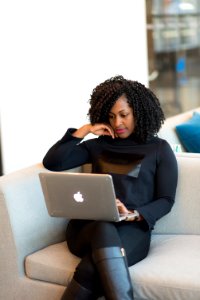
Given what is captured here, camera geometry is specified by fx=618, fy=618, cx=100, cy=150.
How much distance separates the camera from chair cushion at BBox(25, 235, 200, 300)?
7.41ft

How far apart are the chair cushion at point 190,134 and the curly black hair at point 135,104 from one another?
0.92 metres

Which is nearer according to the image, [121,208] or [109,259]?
[109,259]

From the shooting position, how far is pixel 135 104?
2.70 meters

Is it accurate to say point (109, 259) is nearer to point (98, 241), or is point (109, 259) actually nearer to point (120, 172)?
point (98, 241)

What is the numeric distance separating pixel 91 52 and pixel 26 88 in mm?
754

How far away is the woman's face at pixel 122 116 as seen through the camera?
106 inches

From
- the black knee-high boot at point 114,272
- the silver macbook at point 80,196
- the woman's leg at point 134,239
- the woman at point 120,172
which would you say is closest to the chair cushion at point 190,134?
the woman at point 120,172

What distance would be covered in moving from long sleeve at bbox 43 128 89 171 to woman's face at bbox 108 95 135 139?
7.8 inches

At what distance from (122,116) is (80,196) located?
472 mm

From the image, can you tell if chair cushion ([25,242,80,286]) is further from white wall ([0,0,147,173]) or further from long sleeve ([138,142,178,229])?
white wall ([0,0,147,173])

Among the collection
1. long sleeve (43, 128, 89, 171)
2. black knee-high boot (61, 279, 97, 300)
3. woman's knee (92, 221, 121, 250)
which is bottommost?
black knee-high boot (61, 279, 97, 300)

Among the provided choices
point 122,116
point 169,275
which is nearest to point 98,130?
point 122,116

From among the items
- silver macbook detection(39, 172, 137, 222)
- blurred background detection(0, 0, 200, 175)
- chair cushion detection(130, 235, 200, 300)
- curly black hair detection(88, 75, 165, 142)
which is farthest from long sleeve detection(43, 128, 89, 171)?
blurred background detection(0, 0, 200, 175)

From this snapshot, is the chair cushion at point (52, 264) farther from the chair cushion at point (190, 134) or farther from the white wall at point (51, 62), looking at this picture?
the white wall at point (51, 62)
